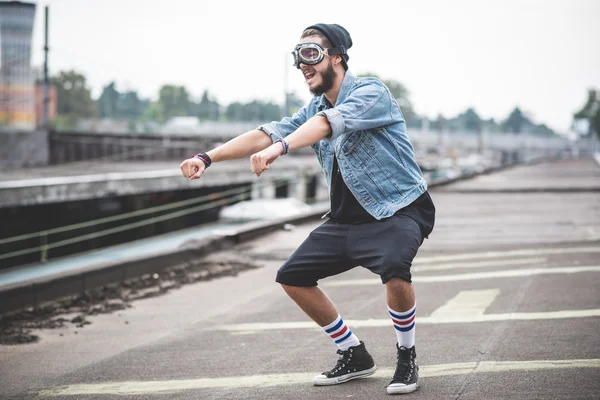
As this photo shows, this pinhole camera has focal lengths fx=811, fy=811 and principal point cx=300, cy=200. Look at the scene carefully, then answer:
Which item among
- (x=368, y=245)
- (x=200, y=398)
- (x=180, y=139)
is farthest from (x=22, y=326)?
(x=180, y=139)

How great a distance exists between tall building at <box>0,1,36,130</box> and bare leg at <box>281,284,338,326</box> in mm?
39783

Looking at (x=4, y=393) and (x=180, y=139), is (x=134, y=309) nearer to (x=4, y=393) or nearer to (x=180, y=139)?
(x=4, y=393)

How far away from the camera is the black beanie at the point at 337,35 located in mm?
4613

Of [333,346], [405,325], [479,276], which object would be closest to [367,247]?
[405,325]

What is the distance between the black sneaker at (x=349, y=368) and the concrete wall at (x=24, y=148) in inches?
1483

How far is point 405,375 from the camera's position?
4562mm

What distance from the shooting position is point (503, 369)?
495cm

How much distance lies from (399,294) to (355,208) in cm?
57

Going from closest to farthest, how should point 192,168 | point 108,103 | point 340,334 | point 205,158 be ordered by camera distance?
point 192,168
point 205,158
point 340,334
point 108,103

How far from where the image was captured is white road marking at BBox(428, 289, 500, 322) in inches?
281

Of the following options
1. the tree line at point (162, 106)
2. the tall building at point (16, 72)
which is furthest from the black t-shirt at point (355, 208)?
the tree line at point (162, 106)

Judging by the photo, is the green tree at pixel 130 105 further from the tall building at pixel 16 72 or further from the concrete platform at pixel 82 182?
the concrete platform at pixel 82 182

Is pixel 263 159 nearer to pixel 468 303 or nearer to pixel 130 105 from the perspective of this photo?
pixel 468 303

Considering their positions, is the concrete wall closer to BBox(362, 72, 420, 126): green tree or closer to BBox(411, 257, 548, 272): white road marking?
BBox(411, 257, 548, 272): white road marking
